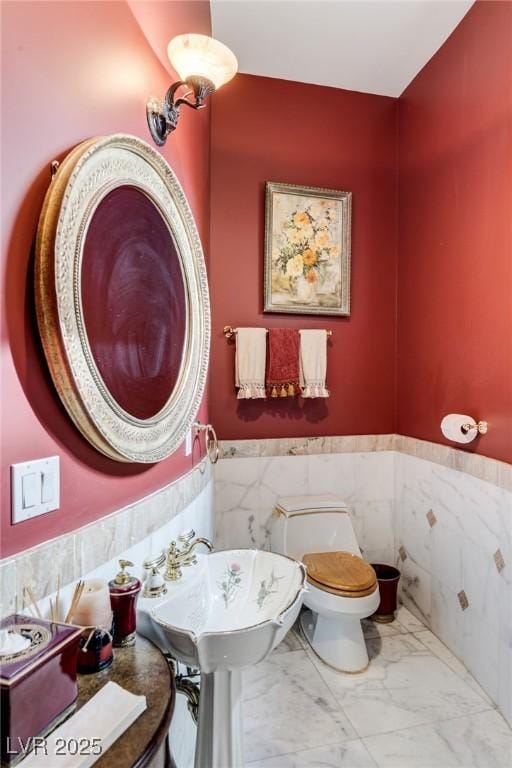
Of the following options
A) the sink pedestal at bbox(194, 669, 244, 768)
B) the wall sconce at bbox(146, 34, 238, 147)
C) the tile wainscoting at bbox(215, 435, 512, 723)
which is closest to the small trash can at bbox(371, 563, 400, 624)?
the tile wainscoting at bbox(215, 435, 512, 723)

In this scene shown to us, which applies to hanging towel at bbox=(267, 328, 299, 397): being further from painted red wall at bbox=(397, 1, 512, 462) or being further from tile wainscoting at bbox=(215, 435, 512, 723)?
painted red wall at bbox=(397, 1, 512, 462)

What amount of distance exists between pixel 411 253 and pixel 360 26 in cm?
116

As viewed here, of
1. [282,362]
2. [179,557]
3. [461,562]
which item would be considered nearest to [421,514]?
[461,562]

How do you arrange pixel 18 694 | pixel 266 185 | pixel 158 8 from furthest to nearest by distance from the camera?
pixel 266 185, pixel 158 8, pixel 18 694

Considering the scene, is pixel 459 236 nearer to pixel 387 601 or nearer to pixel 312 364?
pixel 312 364

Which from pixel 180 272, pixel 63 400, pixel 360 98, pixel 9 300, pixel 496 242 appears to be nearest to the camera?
pixel 9 300

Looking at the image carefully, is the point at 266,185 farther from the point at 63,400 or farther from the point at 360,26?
the point at 63,400

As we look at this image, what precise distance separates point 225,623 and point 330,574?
2.80 feet

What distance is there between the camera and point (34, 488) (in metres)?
0.82

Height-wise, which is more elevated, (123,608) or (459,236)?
(459,236)

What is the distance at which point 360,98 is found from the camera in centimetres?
259

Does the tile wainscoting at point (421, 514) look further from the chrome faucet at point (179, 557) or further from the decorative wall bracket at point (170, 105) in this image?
the decorative wall bracket at point (170, 105)

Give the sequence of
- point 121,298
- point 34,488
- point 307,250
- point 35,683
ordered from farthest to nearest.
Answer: point 307,250 → point 121,298 → point 34,488 → point 35,683

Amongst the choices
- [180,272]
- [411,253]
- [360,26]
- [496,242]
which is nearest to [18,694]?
[180,272]
